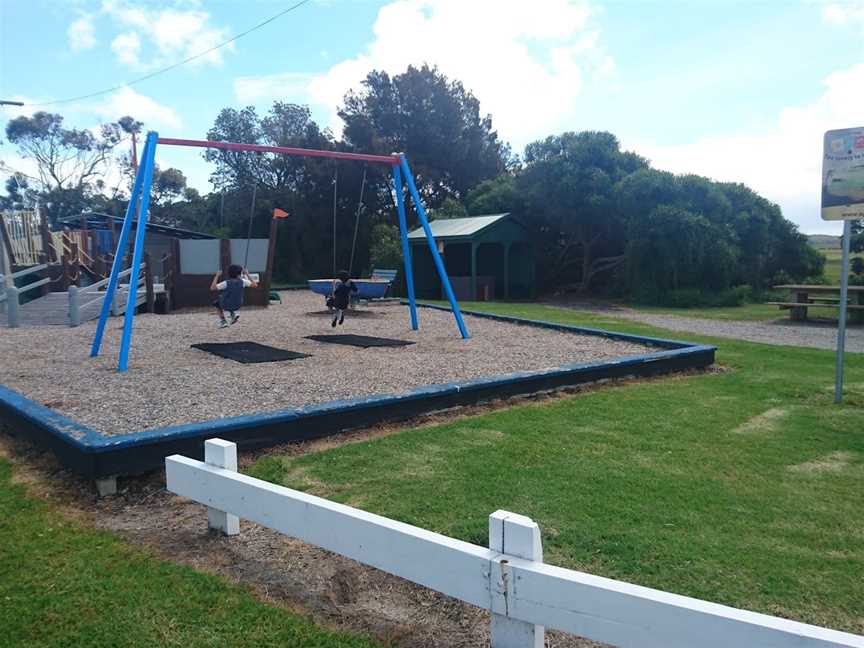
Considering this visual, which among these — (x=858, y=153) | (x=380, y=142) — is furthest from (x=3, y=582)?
(x=380, y=142)

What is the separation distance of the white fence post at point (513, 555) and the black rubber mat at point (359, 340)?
8.22 metres

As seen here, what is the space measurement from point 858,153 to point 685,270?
1489 cm

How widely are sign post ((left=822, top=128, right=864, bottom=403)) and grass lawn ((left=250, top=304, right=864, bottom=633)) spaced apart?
103cm

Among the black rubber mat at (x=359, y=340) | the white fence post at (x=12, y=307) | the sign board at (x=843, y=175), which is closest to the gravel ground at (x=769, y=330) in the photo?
the sign board at (x=843, y=175)

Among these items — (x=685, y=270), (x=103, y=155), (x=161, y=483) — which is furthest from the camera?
(x=103, y=155)

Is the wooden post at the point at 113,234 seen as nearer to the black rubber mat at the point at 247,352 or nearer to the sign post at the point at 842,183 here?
the black rubber mat at the point at 247,352

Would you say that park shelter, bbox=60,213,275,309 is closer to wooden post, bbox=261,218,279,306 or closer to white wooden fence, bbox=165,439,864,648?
wooden post, bbox=261,218,279,306

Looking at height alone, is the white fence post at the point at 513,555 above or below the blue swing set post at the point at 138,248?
below

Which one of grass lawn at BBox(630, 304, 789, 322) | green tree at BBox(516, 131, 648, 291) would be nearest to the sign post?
grass lawn at BBox(630, 304, 789, 322)

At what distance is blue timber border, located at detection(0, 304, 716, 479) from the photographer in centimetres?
453

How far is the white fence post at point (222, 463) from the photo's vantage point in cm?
363

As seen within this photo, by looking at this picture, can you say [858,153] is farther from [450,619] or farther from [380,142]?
[380,142]

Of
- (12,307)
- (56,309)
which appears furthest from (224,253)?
(12,307)

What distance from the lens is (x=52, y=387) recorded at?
7.20 metres
